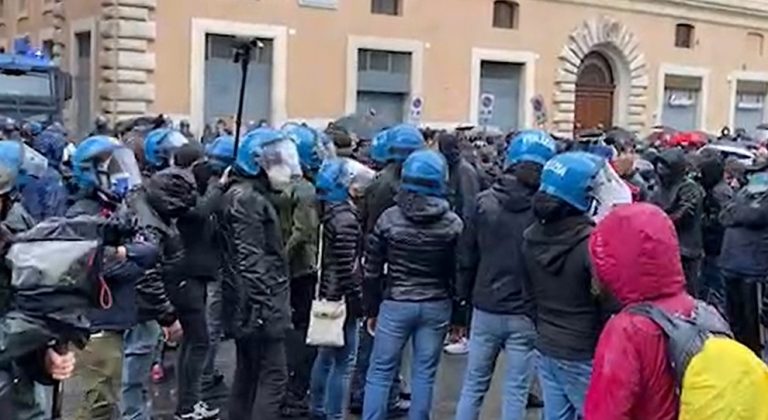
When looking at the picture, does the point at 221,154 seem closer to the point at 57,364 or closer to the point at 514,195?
the point at 514,195

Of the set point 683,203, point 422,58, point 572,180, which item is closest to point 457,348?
point 683,203

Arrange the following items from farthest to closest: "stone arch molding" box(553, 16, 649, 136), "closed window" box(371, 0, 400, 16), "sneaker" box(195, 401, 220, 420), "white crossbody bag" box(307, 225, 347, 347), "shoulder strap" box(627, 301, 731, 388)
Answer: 1. "stone arch molding" box(553, 16, 649, 136)
2. "closed window" box(371, 0, 400, 16)
3. "sneaker" box(195, 401, 220, 420)
4. "white crossbody bag" box(307, 225, 347, 347)
5. "shoulder strap" box(627, 301, 731, 388)

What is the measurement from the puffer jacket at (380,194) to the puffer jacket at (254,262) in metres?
1.42

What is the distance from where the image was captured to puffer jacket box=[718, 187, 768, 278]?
25.9 ft

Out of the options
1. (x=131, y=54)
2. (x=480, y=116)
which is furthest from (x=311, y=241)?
(x=480, y=116)

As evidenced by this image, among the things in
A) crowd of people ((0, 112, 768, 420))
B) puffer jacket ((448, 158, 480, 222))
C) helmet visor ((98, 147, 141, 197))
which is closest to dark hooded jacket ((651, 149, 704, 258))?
crowd of people ((0, 112, 768, 420))

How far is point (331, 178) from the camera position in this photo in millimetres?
6793

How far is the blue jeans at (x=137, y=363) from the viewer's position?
605 cm

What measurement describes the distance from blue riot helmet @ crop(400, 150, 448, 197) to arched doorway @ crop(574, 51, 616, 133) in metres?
25.7

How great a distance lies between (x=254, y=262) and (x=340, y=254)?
2.88ft

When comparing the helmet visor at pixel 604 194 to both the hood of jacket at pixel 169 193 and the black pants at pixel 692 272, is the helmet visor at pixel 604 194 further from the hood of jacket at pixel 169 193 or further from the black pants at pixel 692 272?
the black pants at pixel 692 272

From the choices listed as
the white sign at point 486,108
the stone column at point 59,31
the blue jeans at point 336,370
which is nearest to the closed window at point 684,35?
the white sign at point 486,108

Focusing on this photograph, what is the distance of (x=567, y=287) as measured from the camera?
16.6 ft

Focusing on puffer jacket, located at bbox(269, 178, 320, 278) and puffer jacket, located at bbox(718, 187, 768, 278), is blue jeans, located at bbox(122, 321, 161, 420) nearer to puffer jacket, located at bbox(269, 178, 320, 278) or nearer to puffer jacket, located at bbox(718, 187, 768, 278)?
puffer jacket, located at bbox(269, 178, 320, 278)
